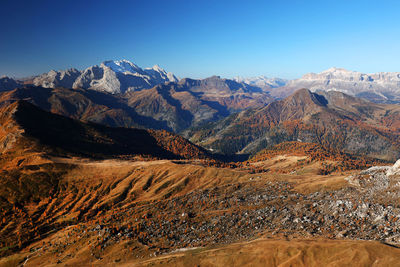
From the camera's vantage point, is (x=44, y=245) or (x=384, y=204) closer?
(x=384, y=204)

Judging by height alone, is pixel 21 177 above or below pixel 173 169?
above

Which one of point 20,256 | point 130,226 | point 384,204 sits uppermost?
point 384,204

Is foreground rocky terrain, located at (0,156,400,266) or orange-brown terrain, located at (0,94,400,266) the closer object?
orange-brown terrain, located at (0,94,400,266)

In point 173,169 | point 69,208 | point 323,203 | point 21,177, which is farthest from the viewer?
point 173,169

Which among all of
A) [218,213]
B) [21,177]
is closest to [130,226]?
[218,213]

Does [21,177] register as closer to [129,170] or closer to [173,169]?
[129,170]

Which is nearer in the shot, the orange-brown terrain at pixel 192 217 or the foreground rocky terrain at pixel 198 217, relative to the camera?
the orange-brown terrain at pixel 192 217

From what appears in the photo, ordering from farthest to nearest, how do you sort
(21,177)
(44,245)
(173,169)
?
(173,169)
(21,177)
(44,245)
